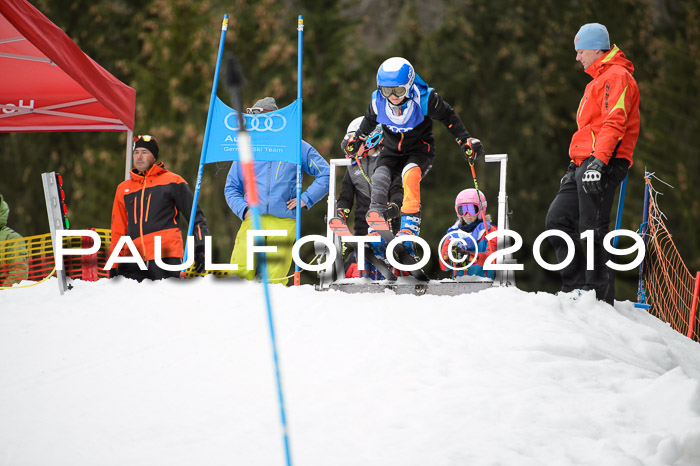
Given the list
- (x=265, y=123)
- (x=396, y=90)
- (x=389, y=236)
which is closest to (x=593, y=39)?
(x=396, y=90)

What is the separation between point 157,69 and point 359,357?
59.9 ft

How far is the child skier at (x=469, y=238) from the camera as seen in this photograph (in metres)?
6.68

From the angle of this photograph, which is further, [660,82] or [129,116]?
[660,82]

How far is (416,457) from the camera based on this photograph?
342cm

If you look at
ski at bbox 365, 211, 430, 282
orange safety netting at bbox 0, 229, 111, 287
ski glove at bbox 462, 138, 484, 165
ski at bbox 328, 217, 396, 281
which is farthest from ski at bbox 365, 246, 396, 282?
orange safety netting at bbox 0, 229, 111, 287

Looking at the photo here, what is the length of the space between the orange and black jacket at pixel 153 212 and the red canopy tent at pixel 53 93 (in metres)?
1.05

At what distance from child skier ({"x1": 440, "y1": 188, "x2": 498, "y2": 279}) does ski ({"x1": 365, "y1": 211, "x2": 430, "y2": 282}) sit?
26.6 inches

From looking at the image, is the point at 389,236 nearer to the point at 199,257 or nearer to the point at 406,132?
the point at 406,132

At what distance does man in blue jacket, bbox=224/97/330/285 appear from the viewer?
275 inches

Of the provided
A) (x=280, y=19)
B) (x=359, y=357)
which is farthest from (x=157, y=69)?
(x=359, y=357)

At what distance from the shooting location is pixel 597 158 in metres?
5.24

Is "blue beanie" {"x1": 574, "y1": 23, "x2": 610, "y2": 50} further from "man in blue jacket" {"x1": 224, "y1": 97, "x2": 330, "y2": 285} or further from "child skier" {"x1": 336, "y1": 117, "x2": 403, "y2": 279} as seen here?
"man in blue jacket" {"x1": 224, "y1": 97, "x2": 330, "y2": 285}

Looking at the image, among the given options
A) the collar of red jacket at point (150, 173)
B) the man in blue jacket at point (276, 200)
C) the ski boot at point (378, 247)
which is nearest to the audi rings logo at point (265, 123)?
the man in blue jacket at point (276, 200)

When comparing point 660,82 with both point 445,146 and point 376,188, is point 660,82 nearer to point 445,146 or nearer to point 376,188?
point 445,146
